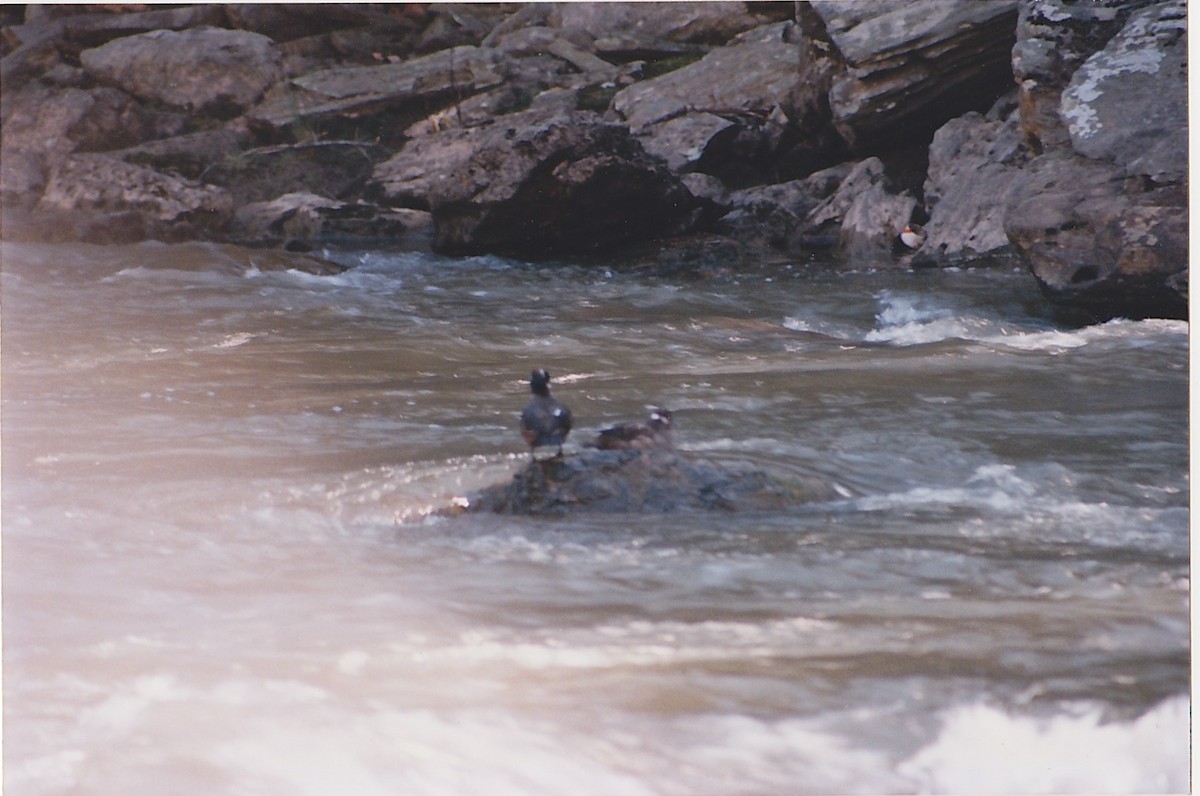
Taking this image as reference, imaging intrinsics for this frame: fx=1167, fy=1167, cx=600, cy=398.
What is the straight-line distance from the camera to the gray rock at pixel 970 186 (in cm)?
798

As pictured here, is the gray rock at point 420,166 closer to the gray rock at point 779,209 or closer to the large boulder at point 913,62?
the gray rock at point 779,209

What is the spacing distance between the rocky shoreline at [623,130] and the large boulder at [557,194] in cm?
2

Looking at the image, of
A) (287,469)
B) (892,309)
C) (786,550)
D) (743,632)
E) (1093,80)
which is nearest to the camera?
(743,632)

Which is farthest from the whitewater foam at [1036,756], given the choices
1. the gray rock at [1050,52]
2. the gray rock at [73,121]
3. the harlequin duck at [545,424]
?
the gray rock at [73,121]

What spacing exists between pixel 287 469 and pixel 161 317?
346cm

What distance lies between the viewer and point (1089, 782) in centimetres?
215

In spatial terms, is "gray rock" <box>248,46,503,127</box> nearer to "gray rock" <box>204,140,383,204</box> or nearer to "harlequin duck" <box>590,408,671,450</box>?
"gray rock" <box>204,140,383,204</box>

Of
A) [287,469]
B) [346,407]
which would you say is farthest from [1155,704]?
[346,407]

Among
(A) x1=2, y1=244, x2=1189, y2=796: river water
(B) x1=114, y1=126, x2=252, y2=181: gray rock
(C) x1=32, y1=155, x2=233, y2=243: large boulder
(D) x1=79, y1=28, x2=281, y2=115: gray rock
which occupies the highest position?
(D) x1=79, y1=28, x2=281, y2=115: gray rock

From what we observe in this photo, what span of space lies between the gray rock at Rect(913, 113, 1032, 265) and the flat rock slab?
5.11m

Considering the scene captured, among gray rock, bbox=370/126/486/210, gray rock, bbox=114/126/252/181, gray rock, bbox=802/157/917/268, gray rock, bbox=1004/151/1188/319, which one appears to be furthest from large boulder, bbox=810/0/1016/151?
gray rock, bbox=114/126/252/181

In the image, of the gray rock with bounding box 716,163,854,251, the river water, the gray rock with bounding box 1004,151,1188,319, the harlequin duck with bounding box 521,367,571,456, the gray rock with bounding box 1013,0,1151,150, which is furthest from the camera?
the gray rock with bounding box 716,163,854,251

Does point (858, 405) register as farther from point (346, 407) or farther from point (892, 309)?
point (892, 309)

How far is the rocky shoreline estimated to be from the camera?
5770 mm
